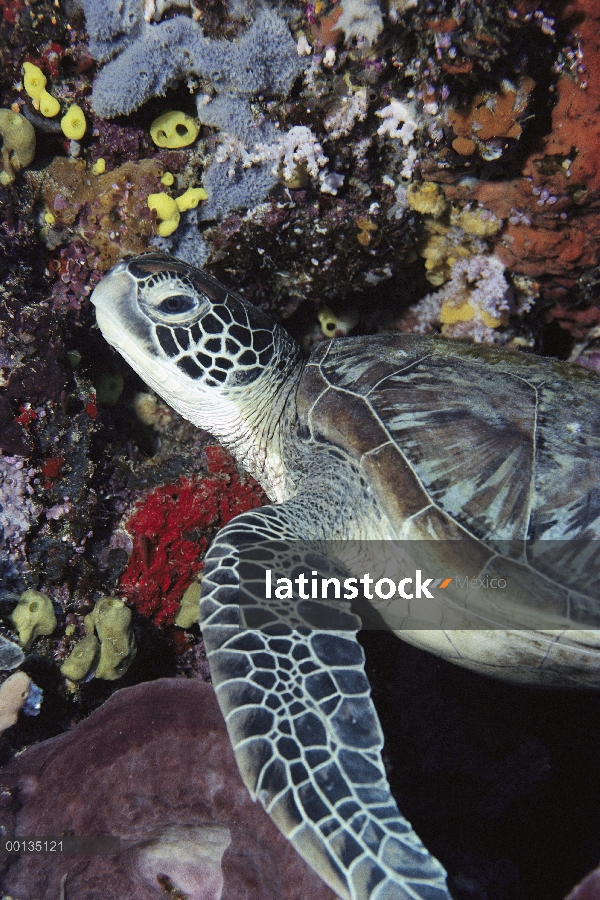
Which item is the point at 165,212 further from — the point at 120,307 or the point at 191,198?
the point at 120,307

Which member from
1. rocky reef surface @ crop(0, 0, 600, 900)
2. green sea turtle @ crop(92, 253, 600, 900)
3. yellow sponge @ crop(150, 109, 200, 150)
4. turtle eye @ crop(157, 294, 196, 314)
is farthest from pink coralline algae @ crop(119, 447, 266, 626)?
yellow sponge @ crop(150, 109, 200, 150)

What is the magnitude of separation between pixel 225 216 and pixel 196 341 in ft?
2.02

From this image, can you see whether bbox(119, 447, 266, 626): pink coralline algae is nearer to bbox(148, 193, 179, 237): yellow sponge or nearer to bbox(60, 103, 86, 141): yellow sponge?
bbox(148, 193, 179, 237): yellow sponge

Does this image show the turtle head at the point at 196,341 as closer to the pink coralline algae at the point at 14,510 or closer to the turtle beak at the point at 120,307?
the turtle beak at the point at 120,307

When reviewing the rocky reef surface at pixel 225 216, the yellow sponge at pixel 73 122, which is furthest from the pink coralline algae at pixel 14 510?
the yellow sponge at pixel 73 122

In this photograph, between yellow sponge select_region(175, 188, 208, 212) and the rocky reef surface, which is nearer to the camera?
the rocky reef surface

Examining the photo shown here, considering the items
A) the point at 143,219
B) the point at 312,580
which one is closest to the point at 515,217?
the point at 143,219

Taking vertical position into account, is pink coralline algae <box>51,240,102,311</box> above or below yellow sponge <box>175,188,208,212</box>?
below

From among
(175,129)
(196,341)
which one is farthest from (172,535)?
(175,129)

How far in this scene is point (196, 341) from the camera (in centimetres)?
209

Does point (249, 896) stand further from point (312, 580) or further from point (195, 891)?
point (312, 580)

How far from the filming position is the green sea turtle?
1182 mm

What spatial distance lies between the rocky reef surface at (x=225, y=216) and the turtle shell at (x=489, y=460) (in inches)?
29.0

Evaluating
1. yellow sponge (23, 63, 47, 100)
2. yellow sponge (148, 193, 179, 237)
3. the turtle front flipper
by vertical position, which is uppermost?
yellow sponge (23, 63, 47, 100)
